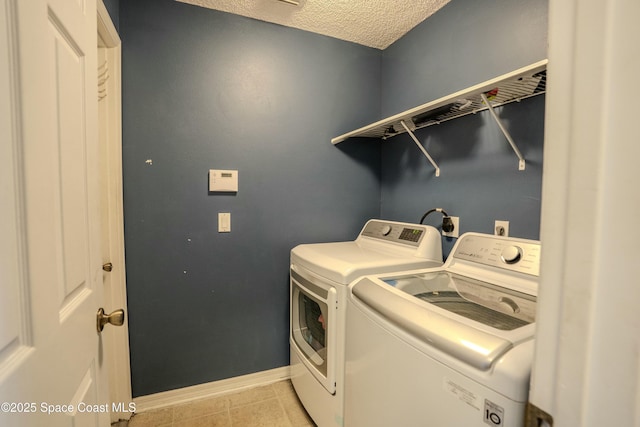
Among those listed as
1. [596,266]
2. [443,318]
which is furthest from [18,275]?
[443,318]

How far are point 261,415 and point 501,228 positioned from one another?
5.79 feet

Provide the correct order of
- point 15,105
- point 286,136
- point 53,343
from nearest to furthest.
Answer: point 15,105, point 53,343, point 286,136

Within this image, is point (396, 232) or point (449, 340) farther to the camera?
point (396, 232)

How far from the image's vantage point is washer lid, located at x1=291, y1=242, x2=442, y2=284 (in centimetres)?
131

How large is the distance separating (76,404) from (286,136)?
173 centimetres

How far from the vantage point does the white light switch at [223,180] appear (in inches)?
72.2

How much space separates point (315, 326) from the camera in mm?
1649

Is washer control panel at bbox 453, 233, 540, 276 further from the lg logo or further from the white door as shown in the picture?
the white door

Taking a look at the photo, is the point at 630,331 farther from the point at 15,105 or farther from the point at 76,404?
the point at 76,404

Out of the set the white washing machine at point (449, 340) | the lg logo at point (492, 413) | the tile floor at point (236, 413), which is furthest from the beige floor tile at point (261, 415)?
the lg logo at point (492, 413)

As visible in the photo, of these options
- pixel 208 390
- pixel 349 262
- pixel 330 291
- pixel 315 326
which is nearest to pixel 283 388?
pixel 208 390

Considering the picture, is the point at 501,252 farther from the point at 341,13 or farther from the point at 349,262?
the point at 341,13

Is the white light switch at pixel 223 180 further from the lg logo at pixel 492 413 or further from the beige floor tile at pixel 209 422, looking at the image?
the lg logo at pixel 492 413

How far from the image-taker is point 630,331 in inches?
12.8
